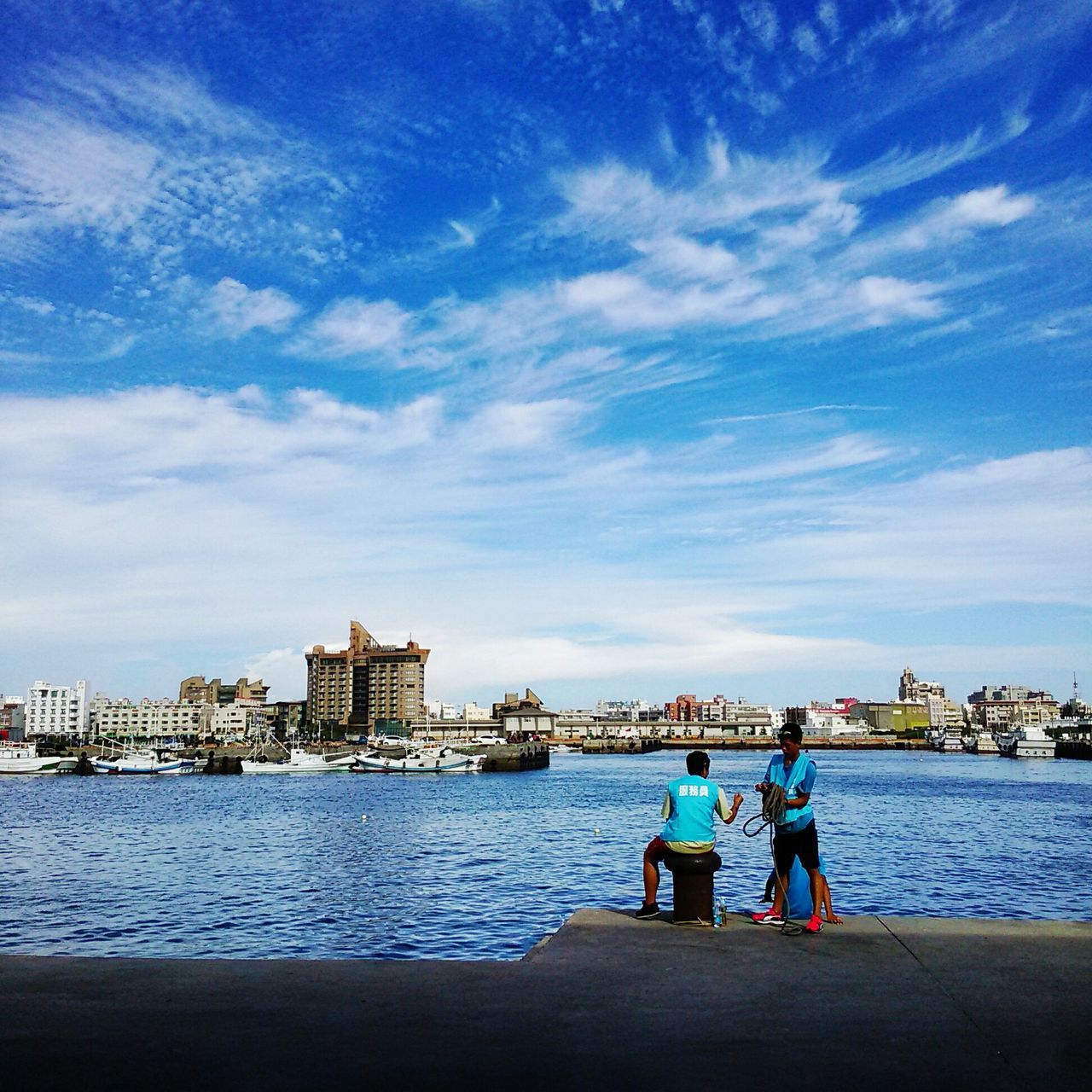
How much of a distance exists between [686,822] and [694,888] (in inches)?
26.2

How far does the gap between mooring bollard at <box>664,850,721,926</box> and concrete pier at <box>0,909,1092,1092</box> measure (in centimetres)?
79

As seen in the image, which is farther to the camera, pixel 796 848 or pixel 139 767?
pixel 139 767

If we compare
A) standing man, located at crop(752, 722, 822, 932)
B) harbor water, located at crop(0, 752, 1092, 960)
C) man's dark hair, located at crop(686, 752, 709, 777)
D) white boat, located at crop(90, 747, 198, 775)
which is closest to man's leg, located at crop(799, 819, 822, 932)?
standing man, located at crop(752, 722, 822, 932)

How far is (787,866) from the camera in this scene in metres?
10.8

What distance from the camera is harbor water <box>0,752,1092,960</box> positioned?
2311cm

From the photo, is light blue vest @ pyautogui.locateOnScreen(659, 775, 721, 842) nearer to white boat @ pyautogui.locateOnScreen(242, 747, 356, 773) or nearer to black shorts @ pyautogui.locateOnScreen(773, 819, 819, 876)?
black shorts @ pyautogui.locateOnScreen(773, 819, 819, 876)

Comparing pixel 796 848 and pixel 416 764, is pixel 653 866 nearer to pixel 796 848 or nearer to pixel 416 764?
pixel 796 848

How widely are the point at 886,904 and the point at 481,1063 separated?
2320 cm

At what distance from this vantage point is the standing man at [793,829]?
10578 millimetres

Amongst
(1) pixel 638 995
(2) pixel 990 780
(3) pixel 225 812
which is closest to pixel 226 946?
(1) pixel 638 995

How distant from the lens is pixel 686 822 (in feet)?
35.8

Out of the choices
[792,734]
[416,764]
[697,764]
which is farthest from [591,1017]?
[416,764]

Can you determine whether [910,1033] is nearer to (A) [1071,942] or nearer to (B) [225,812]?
(A) [1071,942]

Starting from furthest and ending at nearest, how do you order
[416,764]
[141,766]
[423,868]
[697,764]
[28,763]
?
[416,764], [141,766], [28,763], [423,868], [697,764]
